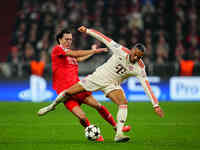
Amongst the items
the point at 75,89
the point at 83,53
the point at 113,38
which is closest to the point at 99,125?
the point at 75,89

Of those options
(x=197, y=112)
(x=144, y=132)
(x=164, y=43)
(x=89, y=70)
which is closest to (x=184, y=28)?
(x=164, y=43)

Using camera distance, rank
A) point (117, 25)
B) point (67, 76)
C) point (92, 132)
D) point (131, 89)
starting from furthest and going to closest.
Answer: point (117, 25)
point (131, 89)
point (67, 76)
point (92, 132)

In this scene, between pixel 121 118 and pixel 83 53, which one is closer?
pixel 121 118

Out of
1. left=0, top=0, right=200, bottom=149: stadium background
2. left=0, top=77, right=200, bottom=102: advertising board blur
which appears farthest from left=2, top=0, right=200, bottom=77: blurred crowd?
left=0, top=77, right=200, bottom=102: advertising board blur

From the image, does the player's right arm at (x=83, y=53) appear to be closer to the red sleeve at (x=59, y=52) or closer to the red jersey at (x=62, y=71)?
the red sleeve at (x=59, y=52)

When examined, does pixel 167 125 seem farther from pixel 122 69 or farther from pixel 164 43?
pixel 164 43

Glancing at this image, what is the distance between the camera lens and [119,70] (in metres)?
7.89

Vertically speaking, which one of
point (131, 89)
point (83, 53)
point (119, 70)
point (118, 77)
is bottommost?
point (118, 77)

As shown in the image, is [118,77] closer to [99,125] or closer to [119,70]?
[119,70]

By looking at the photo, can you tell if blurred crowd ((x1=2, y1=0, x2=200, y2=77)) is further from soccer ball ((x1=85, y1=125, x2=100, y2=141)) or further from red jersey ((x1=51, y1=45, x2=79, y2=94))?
soccer ball ((x1=85, y1=125, x2=100, y2=141))

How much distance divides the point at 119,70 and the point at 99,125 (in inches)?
126

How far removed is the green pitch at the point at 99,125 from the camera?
7520 millimetres

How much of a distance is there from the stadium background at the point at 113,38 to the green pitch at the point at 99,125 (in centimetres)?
13

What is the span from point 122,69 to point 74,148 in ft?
5.12
